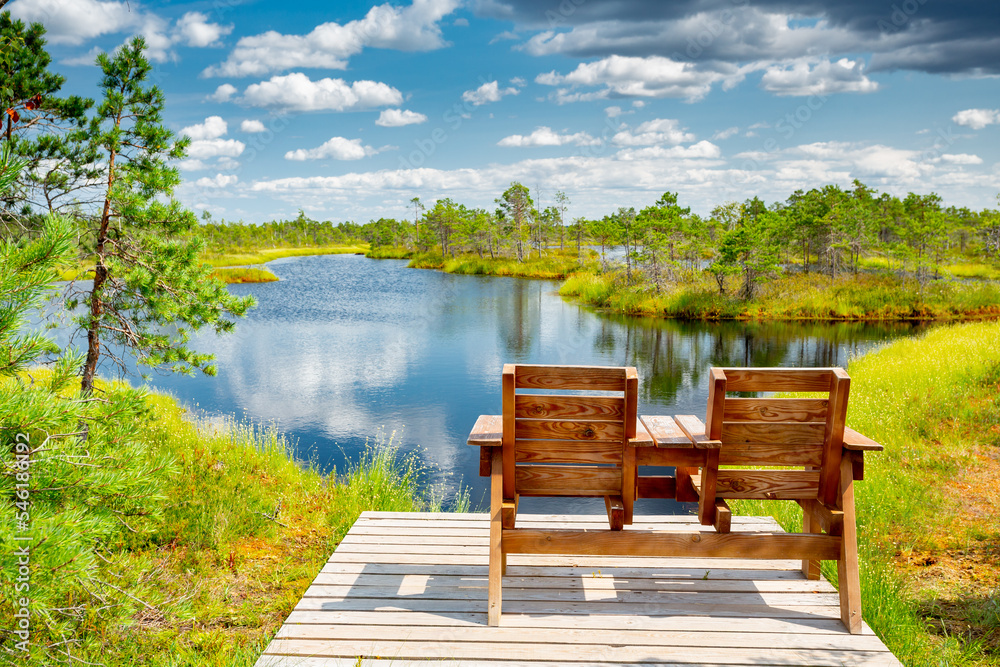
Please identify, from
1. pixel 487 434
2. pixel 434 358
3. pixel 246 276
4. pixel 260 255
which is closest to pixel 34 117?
pixel 487 434

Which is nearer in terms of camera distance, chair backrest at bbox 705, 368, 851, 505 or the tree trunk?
chair backrest at bbox 705, 368, 851, 505

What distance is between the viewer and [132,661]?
3082 millimetres

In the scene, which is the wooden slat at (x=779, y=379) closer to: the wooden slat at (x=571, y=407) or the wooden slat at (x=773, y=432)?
the wooden slat at (x=773, y=432)

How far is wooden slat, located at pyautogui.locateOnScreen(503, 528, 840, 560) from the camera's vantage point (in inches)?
136

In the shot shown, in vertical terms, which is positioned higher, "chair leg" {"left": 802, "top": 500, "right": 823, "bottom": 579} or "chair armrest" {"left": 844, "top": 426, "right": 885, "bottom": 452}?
"chair armrest" {"left": 844, "top": 426, "right": 885, "bottom": 452}

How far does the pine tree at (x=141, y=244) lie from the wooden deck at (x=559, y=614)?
257 cm

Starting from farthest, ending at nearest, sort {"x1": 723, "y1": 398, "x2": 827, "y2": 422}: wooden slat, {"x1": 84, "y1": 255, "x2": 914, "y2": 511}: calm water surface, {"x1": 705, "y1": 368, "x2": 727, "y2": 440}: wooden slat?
{"x1": 84, "y1": 255, "x2": 914, "y2": 511}: calm water surface, {"x1": 723, "y1": 398, "x2": 827, "y2": 422}: wooden slat, {"x1": 705, "y1": 368, "x2": 727, "y2": 440}: wooden slat

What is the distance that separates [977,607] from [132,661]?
510 centimetres

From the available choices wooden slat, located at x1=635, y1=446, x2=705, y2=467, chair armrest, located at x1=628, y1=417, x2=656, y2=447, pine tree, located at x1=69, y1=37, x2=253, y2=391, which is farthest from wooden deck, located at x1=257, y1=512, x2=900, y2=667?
pine tree, located at x1=69, y1=37, x2=253, y2=391

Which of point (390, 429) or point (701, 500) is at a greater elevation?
point (701, 500)

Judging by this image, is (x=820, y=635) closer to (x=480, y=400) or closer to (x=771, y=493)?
(x=771, y=493)

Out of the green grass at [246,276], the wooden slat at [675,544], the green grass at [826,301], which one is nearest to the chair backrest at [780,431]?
the wooden slat at [675,544]

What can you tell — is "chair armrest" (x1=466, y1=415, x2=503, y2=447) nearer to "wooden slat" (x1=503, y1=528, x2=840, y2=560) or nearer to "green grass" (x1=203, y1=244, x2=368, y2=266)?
"wooden slat" (x1=503, y1=528, x2=840, y2=560)

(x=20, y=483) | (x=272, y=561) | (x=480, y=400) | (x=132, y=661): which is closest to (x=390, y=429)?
(x=480, y=400)
